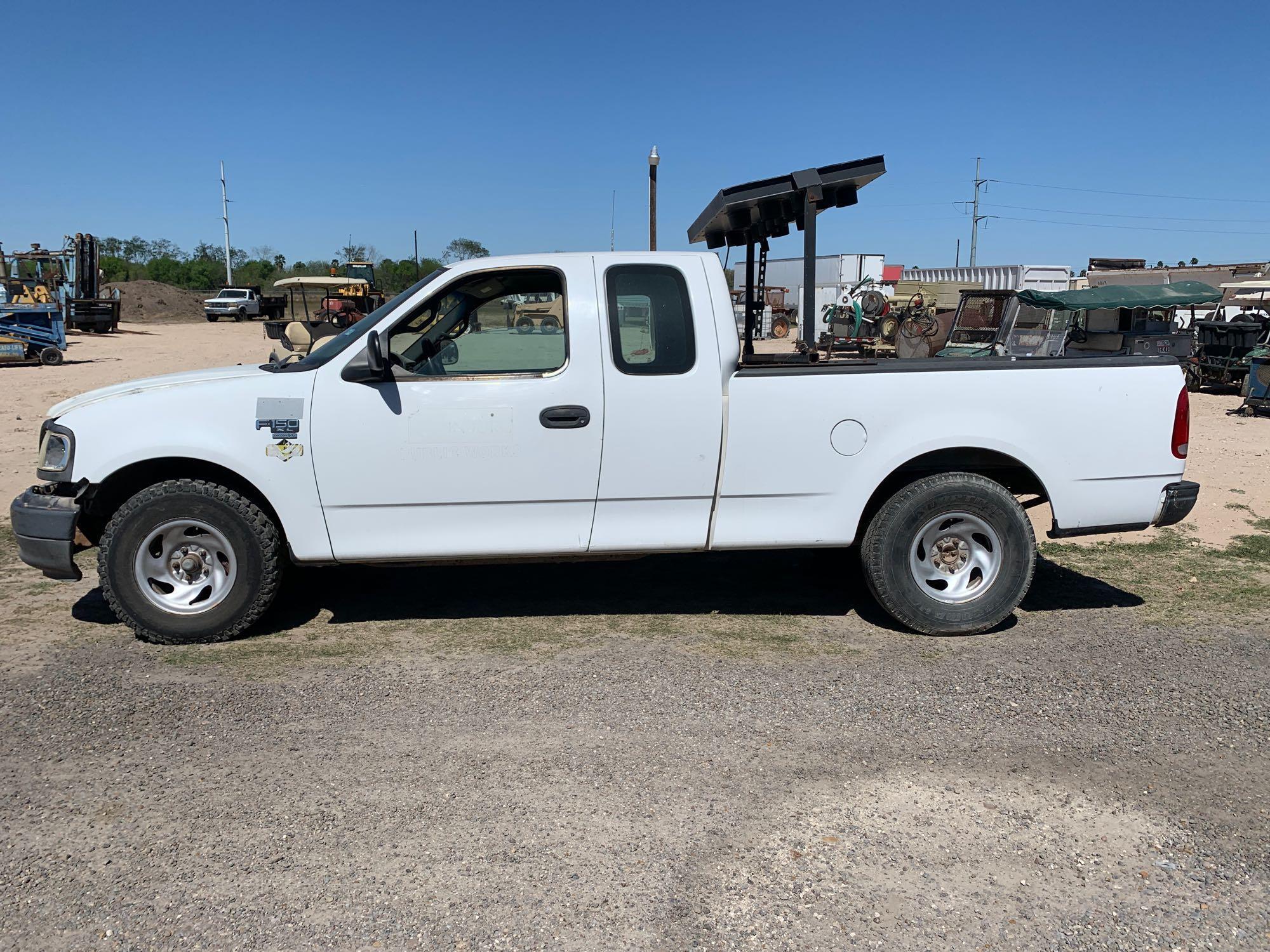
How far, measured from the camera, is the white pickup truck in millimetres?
4898

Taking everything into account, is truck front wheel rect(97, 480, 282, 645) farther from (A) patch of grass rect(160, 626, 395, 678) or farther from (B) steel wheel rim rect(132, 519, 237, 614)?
(A) patch of grass rect(160, 626, 395, 678)

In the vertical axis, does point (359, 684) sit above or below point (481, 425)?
below

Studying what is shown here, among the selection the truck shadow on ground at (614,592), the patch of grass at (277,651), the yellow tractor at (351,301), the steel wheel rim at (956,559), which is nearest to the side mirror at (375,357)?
the patch of grass at (277,651)

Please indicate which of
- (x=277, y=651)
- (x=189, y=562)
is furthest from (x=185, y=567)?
(x=277, y=651)

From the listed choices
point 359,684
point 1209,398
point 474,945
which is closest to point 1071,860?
point 474,945

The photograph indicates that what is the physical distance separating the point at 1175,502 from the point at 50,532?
224 inches

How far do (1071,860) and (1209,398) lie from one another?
1680 cm

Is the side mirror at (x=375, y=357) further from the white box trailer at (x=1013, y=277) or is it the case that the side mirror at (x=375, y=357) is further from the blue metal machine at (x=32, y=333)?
the white box trailer at (x=1013, y=277)

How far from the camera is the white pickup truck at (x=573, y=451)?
490cm

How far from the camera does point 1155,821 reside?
3408mm

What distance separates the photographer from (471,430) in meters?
4.90

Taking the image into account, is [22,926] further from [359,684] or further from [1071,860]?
[1071,860]

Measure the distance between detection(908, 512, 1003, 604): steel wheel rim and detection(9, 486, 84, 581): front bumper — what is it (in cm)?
423

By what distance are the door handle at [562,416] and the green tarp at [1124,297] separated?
14.6 meters
